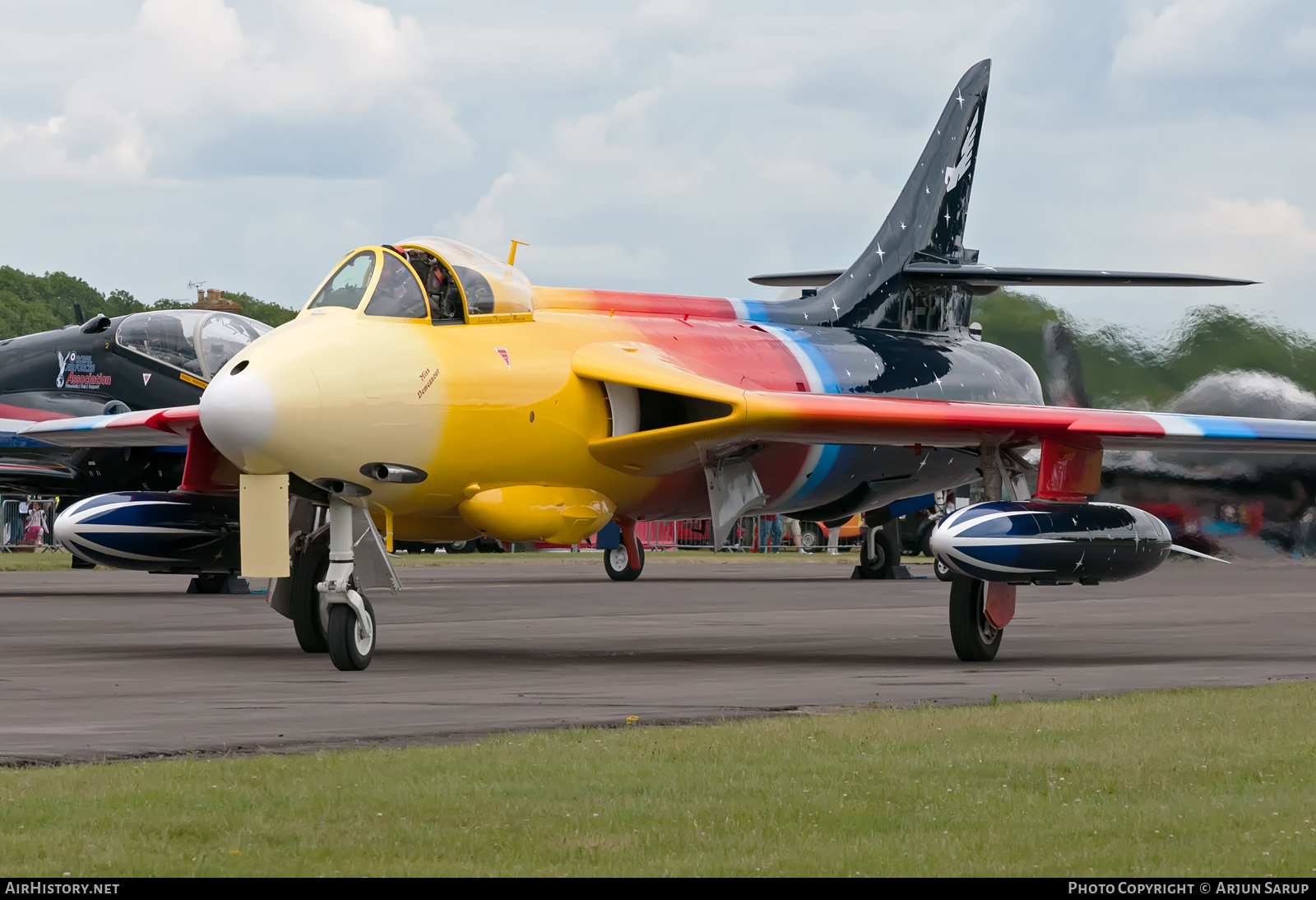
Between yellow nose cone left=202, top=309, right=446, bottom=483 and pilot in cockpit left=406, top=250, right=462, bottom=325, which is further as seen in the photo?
pilot in cockpit left=406, top=250, right=462, bottom=325

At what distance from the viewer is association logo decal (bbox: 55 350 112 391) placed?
26417mm

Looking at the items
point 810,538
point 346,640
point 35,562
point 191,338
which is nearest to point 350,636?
point 346,640

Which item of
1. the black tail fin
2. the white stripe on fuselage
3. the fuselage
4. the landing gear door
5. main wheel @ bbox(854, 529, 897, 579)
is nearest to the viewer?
the fuselage

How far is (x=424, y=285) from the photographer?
44.4ft

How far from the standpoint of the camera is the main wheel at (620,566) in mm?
30984

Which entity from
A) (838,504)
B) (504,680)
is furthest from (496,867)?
(838,504)

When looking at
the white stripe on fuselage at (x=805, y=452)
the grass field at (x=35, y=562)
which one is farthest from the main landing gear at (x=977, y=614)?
the grass field at (x=35, y=562)

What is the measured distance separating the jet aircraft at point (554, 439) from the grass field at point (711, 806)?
4.41 m

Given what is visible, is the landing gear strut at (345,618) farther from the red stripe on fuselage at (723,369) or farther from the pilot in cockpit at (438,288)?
the red stripe on fuselage at (723,369)

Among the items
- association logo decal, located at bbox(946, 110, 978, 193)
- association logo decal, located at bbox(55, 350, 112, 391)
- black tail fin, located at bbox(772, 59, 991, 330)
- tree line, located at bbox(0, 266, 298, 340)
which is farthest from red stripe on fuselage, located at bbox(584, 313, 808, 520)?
tree line, located at bbox(0, 266, 298, 340)

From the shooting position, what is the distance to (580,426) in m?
14.2

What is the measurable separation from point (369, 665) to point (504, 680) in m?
1.58

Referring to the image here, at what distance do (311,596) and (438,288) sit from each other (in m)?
3.16

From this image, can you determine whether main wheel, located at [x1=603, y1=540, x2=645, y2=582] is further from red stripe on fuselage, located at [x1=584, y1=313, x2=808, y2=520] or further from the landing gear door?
the landing gear door
